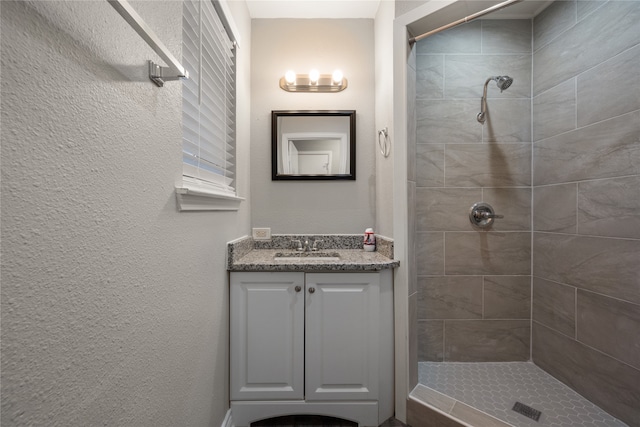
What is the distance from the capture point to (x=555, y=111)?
1.58 m

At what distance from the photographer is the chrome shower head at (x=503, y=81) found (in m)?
1.54

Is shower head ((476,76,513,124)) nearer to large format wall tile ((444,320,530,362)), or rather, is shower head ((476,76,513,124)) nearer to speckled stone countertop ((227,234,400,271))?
speckled stone countertop ((227,234,400,271))

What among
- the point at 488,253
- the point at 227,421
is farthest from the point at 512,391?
the point at 227,421

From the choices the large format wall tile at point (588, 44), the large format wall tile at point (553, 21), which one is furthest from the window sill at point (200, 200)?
the large format wall tile at point (553, 21)

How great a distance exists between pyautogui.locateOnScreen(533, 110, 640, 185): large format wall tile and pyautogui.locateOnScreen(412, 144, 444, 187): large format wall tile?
61cm

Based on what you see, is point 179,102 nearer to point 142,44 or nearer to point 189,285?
point 142,44

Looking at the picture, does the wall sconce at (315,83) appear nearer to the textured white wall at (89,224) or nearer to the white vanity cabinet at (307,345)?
the textured white wall at (89,224)

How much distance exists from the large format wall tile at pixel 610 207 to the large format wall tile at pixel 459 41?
3.61ft

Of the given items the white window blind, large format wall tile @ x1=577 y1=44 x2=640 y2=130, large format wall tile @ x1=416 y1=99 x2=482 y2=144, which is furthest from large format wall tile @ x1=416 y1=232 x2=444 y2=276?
the white window blind

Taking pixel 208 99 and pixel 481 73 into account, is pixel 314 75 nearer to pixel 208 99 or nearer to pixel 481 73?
pixel 208 99

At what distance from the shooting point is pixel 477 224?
172 cm

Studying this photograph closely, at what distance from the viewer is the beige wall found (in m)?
1.25

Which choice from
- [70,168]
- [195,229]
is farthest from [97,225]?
[195,229]

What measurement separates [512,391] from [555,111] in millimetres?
1664
